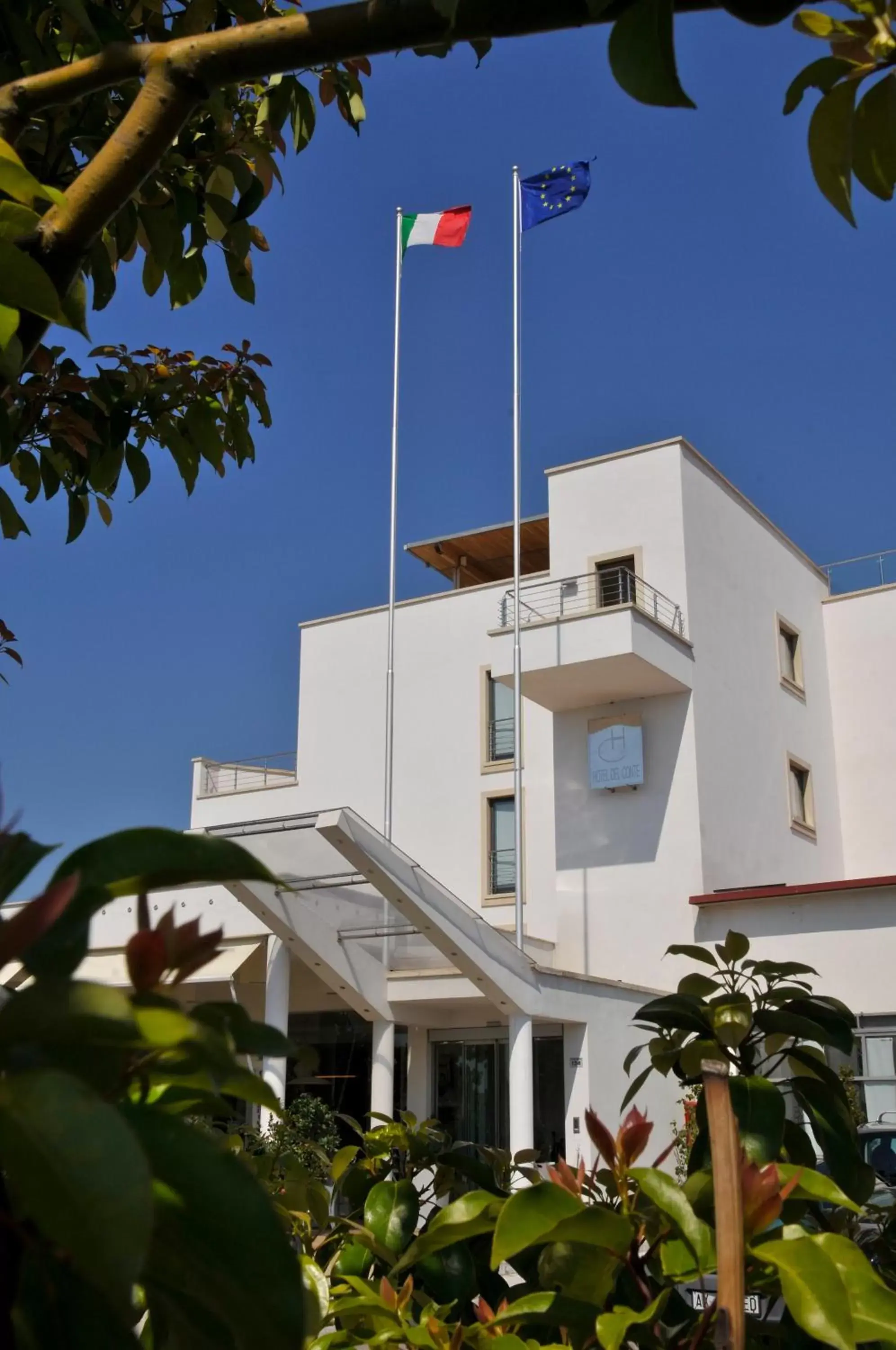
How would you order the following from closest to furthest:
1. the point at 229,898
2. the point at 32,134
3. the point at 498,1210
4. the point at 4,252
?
the point at 4,252, the point at 498,1210, the point at 32,134, the point at 229,898

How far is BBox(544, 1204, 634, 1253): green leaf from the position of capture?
104 centimetres

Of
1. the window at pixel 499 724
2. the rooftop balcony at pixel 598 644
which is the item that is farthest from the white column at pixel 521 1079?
the window at pixel 499 724

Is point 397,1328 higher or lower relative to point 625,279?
lower

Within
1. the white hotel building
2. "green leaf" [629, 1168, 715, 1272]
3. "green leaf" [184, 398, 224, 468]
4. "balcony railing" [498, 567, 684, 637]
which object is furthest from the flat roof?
"green leaf" [629, 1168, 715, 1272]

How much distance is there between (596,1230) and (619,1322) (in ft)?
0.25

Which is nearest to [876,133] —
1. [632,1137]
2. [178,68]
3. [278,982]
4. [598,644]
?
[178,68]

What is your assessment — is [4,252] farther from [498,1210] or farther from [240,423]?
[240,423]

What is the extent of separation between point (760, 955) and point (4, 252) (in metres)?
17.6

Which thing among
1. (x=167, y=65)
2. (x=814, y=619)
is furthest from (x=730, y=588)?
(x=167, y=65)

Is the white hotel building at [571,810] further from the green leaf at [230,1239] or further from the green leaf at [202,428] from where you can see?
the green leaf at [230,1239]

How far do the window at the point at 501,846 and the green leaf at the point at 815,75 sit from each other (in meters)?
19.4

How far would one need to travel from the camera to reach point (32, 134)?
236cm

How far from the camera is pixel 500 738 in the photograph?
21453mm

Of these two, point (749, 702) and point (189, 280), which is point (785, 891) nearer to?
point (749, 702)
